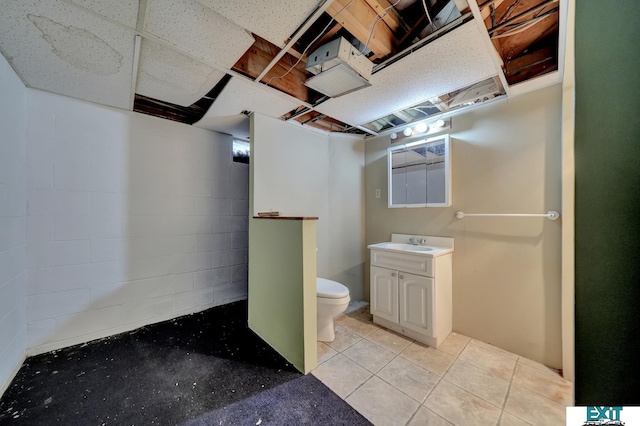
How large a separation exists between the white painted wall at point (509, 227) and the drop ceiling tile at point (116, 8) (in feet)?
8.10

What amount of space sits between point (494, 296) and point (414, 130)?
1.75 m

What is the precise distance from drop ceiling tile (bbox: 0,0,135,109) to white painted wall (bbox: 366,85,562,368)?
8.73 feet

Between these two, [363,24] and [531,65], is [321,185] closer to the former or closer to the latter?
[363,24]

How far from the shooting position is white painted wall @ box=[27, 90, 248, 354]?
5.64 feet

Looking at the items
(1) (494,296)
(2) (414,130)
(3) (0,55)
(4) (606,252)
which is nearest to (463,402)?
(1) (494,296)

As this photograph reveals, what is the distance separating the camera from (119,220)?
2.01 m

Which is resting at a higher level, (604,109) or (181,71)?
(181,71)

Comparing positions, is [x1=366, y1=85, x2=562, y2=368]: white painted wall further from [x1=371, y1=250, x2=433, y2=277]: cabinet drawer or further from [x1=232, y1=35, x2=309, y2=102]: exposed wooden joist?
[x1=232, y1=35, x2=309, y2=102]: exposed wooden joist

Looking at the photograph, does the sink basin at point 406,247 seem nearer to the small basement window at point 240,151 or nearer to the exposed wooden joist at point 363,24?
the exposed wooden joist at point 363,24

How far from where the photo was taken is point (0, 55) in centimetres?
132

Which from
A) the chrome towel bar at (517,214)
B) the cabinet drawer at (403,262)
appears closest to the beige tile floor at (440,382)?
the cabinet drawer at (403,262)

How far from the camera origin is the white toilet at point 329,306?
5.93 feet

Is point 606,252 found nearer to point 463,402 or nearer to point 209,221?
point 463,402

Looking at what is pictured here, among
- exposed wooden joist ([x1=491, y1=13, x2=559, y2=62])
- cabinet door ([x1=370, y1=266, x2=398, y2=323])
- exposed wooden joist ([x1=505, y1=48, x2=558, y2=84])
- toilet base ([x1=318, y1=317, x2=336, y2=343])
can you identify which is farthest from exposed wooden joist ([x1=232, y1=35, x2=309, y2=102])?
toilet base ([x1=318, y1=317, x2=336, y2=343])
